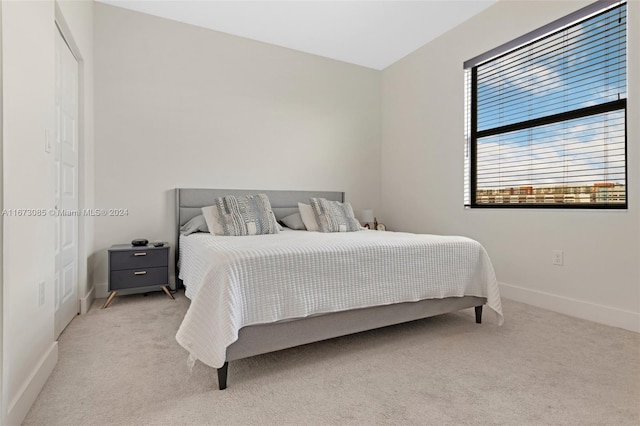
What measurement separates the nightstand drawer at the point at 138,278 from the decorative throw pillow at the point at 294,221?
126 cm

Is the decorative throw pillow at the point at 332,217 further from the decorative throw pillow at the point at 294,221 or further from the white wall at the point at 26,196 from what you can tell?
the white wall at the point at 26,196

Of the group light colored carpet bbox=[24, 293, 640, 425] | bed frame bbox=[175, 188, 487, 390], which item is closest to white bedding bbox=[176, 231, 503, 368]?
bed frame bbox=[175, 188, 487, 390]

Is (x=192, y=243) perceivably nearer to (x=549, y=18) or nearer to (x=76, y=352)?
(x=76, y=352)

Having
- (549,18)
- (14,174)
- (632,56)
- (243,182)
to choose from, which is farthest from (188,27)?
(632,56)

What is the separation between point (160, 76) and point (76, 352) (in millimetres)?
2649

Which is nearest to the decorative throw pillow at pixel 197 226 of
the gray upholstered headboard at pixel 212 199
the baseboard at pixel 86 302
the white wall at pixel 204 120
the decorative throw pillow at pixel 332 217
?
the gray upholstered headboard at pixel 212 199

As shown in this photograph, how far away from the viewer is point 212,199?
11.5 ft

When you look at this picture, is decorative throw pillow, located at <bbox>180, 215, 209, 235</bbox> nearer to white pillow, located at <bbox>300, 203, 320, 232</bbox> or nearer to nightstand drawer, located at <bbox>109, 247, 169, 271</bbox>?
nightstand drawer, located at <bbox>109, 247, 169, 271</bbox>

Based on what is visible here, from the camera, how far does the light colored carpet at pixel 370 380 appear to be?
135 centimetres

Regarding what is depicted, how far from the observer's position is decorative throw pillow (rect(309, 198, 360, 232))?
10.6ft

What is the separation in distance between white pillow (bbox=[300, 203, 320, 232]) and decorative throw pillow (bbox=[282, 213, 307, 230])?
0.06m

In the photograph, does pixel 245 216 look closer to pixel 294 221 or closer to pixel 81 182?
pixel 294 221

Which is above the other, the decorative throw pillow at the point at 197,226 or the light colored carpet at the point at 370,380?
the decorative throw pillow at the point at 197,226

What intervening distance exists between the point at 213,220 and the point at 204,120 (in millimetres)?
1234
